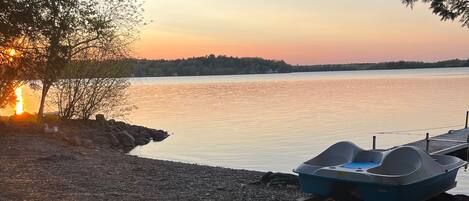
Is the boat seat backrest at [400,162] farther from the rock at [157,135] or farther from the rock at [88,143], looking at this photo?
the rock at [157,135]

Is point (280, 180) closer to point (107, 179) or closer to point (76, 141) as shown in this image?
point (107, 179)

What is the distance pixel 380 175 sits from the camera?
30.8 ft

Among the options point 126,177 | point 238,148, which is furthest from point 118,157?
point 238,148

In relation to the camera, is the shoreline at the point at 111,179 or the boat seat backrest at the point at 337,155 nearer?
the shoreline at the point at 111,179

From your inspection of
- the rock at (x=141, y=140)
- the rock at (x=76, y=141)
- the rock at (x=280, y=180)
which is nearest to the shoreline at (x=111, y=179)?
the rock at (x=280, y=180)

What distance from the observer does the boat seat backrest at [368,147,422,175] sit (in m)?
9.99

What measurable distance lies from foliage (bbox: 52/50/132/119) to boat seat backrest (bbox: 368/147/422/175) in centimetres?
1788

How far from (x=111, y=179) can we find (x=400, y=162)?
Result: 21.3 ft

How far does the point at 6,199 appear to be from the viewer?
9.18 meters

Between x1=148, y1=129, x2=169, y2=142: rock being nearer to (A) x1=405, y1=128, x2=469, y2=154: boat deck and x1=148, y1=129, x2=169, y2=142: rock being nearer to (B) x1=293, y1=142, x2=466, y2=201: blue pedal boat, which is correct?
(A) x1=405, y1=128, x2=469, y2=154: boat deck

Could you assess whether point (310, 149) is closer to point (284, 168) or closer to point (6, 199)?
point (284, 168)

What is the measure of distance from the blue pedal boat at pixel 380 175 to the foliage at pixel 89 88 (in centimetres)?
1672

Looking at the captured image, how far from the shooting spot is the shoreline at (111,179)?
1055 cm

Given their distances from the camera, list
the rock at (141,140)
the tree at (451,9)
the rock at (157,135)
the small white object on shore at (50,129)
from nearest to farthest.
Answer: the tree at (451,9) → the small white object on shore at (50,129) → the rock at (141,140) → the rock at (157,135)
